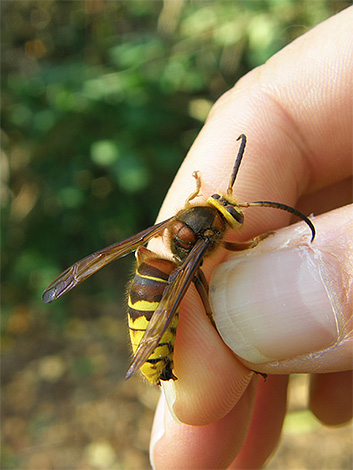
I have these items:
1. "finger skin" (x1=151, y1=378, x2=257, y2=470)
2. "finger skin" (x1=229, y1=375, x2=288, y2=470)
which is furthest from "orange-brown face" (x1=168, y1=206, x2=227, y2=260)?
"finger skin" (x1=229, y1=375, x2=288, y2=470)

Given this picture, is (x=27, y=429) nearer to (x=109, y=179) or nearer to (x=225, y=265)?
(x=109, y=179)

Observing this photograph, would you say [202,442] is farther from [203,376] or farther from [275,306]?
[275,306]

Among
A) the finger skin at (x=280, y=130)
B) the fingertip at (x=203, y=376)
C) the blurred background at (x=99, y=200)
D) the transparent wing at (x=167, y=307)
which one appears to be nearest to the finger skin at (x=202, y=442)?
the fingertip at (x=203, y=376)

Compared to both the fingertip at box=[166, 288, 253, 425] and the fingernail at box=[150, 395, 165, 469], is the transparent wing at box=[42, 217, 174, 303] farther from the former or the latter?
the fingernail at box=[150, 395, 165, 469]

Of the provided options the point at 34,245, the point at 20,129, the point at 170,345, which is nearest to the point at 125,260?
the point at 34,245

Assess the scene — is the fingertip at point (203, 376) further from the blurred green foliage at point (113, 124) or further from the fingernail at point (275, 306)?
the blurred green foliage at point (113, 124)

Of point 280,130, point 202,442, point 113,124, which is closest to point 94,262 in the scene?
point 202,442

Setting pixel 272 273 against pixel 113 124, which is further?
pixel 113 124
